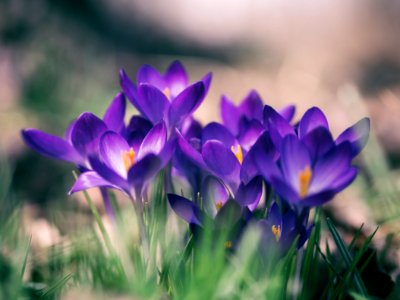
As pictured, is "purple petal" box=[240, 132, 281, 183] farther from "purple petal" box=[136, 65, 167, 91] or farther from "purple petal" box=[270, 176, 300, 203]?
"purple petal" box=[136, 65, 167, 91]

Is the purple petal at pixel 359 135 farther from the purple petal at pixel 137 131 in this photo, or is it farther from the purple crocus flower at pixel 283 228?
the purple petal at pixel 137 131

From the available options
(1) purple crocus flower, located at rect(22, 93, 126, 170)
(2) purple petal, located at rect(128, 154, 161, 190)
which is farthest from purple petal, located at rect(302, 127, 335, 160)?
(1) purple crocus flower, located at rect(22, 93, 126, 170)

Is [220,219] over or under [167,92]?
under

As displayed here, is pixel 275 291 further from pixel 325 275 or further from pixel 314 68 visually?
pixel 314 68

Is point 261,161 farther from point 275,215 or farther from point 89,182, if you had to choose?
point 89,182

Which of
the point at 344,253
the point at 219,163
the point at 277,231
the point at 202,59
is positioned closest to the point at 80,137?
the point at 219,163

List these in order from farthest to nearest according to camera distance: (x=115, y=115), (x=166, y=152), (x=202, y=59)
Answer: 1. (x=202, y=59)
2. (x=115, y=115)
3. (x=166, y=152)

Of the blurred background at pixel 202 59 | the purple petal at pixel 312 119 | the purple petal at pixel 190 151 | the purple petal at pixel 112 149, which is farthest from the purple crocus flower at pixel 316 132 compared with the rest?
the blurred background at pixel 202 59

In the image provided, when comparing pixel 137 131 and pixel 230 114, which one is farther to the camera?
pixel 230 114
